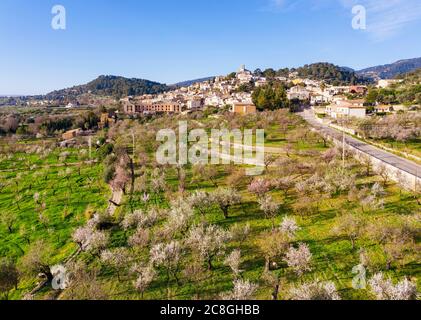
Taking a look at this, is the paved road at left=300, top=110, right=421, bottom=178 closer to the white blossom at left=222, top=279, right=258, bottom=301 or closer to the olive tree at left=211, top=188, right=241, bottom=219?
the olive tree at left=211, top=188, right=241, bottom=219

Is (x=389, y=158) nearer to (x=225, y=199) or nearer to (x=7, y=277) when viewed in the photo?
(x=225, y=199)

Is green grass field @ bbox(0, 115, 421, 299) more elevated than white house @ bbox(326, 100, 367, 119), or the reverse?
white house @ bbox(326, 100, 367, 119)

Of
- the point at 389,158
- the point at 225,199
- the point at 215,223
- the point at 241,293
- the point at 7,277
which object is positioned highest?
the point at 389,158

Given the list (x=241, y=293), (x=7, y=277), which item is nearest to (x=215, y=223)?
(x=241, y=293)

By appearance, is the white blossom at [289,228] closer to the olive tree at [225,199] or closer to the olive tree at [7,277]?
the olive tree at [225,199]

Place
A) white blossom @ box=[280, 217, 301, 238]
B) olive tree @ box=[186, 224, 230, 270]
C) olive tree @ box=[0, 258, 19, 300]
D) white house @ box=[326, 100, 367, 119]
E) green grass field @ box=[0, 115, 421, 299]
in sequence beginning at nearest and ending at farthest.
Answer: olive tree @ box=[0, 258, 19, 300] < green grass field @ box=[0, 115, 421, 299] < olive tree @ box=[186, 224, 230, 270] < white blossom @ box=[280, 217, 301, 238] < white house @ box=[326, 100, 367, 119]

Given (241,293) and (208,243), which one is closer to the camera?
(241,293)

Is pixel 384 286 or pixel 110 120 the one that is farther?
pixel 110 120

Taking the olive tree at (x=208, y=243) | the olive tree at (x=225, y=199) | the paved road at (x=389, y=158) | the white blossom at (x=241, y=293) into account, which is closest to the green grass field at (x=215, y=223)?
the olive tree at (x=208, y=243)

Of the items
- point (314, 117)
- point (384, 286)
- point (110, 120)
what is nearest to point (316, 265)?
point (384, 286)

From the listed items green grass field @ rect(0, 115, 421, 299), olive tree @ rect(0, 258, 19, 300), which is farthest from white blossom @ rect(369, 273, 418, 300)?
olive tree @ rect(0, 258, 19, 300)
